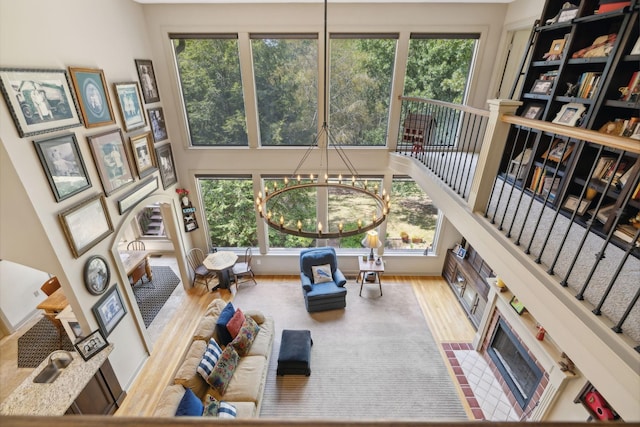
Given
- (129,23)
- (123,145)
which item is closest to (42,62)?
(123,145)

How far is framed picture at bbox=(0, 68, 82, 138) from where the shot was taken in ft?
9.15

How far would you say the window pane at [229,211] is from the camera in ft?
20.2

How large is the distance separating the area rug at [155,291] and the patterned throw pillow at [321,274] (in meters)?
3.18

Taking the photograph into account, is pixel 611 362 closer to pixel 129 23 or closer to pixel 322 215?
pixel 322 215

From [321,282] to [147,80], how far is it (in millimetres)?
4734

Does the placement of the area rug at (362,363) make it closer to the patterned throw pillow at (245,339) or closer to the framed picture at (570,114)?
the patterned throw pillow at (245,339)

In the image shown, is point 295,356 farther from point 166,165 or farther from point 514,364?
point 166,165

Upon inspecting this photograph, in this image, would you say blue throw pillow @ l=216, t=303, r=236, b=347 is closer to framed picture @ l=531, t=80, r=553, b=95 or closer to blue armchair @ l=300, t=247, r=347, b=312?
blue armchair @ l=300, t=247, r=347, b=312

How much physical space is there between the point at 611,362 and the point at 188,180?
6289 mm

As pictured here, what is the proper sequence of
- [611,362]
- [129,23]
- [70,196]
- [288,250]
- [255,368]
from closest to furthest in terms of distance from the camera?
[611,362] → [70,196] → [255,368] → [129,23] → [288,250]

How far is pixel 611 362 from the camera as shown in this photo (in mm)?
1650

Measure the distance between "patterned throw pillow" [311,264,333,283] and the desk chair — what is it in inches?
87.8

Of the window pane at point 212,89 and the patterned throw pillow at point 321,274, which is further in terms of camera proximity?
the patterned throw pillow at point 321,274

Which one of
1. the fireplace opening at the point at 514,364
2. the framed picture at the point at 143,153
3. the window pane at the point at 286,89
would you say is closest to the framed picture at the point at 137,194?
the framed picture at the point at 143,153
